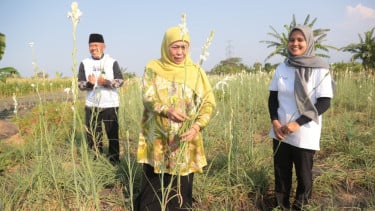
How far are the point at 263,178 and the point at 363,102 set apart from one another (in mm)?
4864

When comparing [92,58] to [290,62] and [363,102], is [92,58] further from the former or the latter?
[363,102]

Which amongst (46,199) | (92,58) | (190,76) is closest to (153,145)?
(190,76)

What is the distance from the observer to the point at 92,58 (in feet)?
10.9

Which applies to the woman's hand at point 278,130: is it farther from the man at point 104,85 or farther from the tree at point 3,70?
the tree at point 3,70

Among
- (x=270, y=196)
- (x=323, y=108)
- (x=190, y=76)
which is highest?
(x=190, y=76)

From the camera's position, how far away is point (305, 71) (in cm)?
192

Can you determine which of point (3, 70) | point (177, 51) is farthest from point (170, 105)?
point (3, 70)

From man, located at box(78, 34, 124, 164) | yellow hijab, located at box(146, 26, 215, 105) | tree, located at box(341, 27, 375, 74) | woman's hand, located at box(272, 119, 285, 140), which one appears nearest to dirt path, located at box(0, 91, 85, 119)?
man, located at box(78, 34, 124, 164)

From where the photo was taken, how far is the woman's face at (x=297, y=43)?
76.5 inches

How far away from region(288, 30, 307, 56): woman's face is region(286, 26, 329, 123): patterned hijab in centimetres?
2

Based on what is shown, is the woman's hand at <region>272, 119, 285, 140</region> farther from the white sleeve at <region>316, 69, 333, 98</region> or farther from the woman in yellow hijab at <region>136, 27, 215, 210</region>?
the woman in yellow hijab at <region>136, 27, 215, 210</region>

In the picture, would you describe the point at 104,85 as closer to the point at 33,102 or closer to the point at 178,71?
the point at 178,71

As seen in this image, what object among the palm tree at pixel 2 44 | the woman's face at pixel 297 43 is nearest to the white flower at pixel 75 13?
the woman's face at pixel 297 43

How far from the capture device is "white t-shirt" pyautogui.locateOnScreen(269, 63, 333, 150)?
188 centimetres
